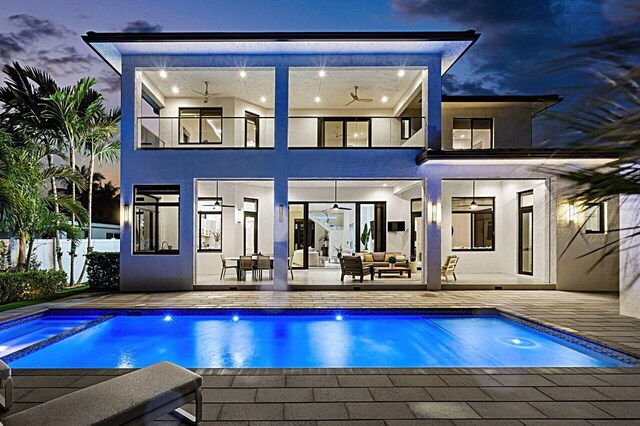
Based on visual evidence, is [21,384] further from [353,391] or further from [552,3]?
[552,3]

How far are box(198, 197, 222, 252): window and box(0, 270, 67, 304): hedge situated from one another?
16.4 ft

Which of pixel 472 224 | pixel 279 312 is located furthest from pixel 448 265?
pixel 279 312

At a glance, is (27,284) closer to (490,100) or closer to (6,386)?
(6,386)

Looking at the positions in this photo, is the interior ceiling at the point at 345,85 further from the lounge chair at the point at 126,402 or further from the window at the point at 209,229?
the lounge chair at the point at 126,402

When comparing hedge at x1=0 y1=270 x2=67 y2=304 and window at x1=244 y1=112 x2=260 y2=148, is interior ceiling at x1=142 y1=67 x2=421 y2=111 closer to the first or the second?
window at x1=244 y1=112 x2=260 y2=148

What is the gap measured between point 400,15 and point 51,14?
124 ft

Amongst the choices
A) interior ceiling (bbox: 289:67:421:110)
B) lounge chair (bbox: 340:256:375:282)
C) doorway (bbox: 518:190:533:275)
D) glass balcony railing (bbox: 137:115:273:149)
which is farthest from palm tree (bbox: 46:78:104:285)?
doorway (bbox: 518:190:533:275)

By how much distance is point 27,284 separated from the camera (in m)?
9.07

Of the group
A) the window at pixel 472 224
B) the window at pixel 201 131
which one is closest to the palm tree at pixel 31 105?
the window at pixel 201 131

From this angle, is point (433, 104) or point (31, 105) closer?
point (433, 104)

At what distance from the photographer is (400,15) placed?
1182mm

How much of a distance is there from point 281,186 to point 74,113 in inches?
242

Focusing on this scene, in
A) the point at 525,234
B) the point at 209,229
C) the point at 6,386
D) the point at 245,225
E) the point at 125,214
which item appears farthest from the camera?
the point at 245,225

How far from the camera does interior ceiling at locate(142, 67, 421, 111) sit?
38.3 feet
